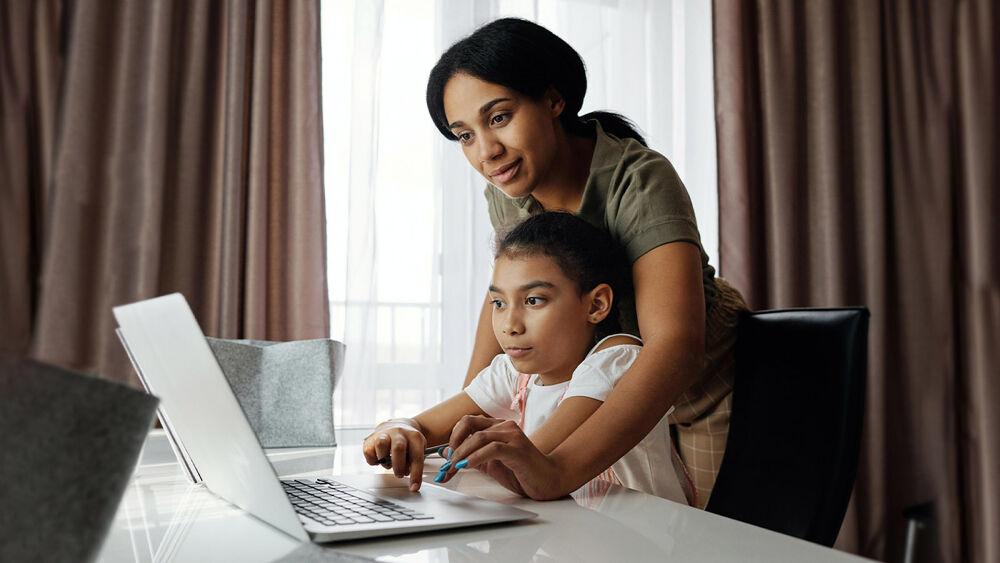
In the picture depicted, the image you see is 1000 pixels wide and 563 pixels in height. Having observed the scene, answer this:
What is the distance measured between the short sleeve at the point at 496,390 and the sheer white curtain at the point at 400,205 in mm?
1057

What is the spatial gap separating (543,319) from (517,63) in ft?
A: 1.19

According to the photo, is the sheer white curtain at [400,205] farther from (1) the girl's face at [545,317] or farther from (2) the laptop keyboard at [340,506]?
(2) the laptop keyboard at [340,506]

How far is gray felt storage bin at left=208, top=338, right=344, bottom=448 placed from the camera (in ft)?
3.87

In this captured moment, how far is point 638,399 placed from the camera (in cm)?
82

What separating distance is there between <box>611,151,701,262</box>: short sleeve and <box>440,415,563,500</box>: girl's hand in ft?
1.38

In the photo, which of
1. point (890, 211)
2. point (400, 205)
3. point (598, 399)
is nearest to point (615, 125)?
point (598, 399)

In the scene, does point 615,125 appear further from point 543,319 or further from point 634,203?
point 543,319

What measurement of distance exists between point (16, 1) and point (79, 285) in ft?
2.23

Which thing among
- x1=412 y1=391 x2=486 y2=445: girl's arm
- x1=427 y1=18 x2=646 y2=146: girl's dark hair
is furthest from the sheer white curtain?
x1=412 y1=391 x2=486 y2=445: girl's arm

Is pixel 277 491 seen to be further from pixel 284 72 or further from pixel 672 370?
pixel 284 72

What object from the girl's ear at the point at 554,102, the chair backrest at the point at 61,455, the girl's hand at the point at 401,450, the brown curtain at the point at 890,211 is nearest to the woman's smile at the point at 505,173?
the girl's ear at the point at 554,102

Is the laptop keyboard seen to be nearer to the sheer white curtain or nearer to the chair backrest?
the chair backrest

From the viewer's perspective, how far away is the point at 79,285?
Answer: 75.1 inches

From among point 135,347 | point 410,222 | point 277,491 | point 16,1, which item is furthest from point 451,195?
point 277,491
